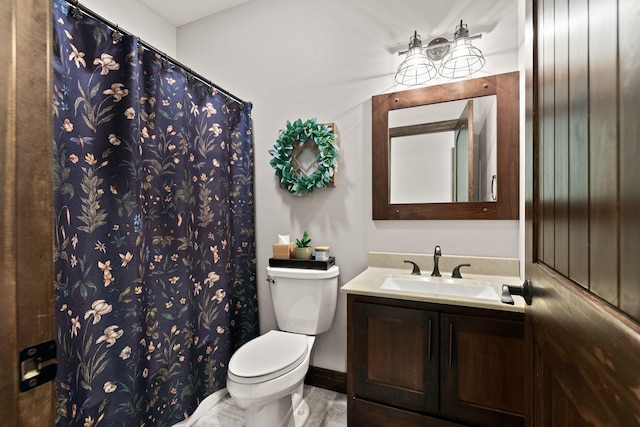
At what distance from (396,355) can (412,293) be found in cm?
30

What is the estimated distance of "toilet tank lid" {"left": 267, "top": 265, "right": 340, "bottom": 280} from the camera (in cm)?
180

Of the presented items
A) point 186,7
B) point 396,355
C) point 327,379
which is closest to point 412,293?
point 396,355

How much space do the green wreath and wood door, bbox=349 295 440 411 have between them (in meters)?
0.88

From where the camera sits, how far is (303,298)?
5.97 ft

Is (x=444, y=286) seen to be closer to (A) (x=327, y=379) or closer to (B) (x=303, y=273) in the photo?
(B) (x=303, y=273)

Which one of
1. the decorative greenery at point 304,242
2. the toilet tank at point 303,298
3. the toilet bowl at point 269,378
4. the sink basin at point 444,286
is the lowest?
the toilet bowl at point 269,378

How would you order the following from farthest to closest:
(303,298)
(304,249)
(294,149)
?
(294,149) → (304,249) → (303,298)

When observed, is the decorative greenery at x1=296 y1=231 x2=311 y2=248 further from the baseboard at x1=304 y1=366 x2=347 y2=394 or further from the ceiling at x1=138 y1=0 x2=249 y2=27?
the ceiling at x1=138 y1=0 x2=249 y2=27

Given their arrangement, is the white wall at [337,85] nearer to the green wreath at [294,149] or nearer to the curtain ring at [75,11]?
the green wreath at [294,149]

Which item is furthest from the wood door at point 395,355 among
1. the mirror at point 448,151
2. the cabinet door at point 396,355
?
the mirror at point 448,151

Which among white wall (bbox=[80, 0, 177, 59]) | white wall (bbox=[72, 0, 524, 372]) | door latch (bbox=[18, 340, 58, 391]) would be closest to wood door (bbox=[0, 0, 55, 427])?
door latch (bbox=[18, 340, 58, 391])

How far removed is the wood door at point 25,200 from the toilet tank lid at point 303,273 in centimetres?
132

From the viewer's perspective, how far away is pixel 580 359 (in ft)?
1.42

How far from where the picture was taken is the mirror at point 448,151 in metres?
1.61
